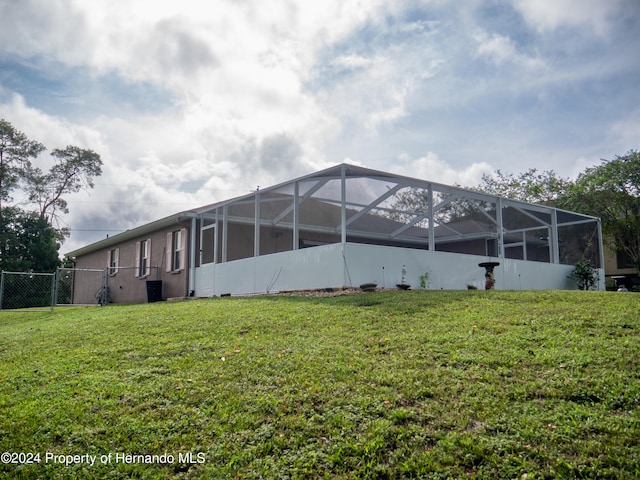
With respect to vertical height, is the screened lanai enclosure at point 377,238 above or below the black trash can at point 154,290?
above

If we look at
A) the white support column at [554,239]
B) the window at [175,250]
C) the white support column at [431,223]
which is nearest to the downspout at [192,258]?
the window at [175,250]

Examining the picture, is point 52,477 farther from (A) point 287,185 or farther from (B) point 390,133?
(B) point 390,133

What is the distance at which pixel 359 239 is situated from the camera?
14.6 metres

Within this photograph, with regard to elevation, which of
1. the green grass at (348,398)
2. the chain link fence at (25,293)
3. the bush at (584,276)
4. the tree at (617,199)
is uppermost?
the tree at (617,199)

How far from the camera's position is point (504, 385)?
423 centimetres

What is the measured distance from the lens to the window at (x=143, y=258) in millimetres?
19109

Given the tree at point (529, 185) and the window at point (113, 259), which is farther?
the tree at point (529, 185)

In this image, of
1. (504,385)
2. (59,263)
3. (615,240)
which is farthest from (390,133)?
(59,263)

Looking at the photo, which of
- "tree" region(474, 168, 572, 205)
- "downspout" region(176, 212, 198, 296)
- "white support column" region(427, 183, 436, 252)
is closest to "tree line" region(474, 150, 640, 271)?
"tree" region(474, 168, 572, 205)

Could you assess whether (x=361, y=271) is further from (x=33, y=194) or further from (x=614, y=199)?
(x=33, y=194)

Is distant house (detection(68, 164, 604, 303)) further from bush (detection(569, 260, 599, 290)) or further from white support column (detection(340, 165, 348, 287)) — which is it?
bush (detection(569, 260, 599, 290))

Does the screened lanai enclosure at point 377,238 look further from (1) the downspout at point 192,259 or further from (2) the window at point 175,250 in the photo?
(2) the window at point 175,250

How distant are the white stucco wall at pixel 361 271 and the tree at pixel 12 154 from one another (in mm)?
18852

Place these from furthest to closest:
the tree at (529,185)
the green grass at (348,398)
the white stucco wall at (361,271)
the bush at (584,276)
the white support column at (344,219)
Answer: the tree at (529,185) < the bush at (584,276) < the white stucco wall at (361,271) < the white support column at (344,219) < the green grass at (348,398)
